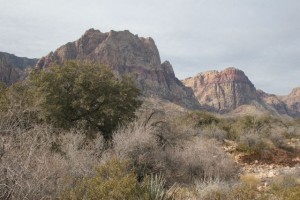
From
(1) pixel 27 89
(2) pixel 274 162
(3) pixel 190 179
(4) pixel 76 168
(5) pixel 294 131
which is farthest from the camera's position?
(5) pixel 294 131

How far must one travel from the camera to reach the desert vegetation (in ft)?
30.8

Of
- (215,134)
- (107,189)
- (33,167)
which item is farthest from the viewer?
(215,134)

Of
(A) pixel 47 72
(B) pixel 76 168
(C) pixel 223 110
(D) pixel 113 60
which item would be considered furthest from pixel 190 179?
(C) pixel 223 110

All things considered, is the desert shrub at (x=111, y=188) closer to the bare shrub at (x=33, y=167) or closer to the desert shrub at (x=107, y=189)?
the desert shrub at (x=107, y=189)

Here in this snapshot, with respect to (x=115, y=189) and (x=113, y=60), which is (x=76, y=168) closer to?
(x=115, y=189)

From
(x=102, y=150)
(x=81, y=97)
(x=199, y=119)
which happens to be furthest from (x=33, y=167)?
(x=199, y=119)

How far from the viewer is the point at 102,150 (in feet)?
55.5

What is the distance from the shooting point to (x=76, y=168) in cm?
1223

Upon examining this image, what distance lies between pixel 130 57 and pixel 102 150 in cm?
13561

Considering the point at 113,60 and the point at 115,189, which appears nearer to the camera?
the point at 115,189

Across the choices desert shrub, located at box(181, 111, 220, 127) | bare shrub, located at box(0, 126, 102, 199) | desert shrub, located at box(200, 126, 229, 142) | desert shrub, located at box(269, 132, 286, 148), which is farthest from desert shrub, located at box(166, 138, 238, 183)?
desert shrub, located at box(181, 111, 220, 127)

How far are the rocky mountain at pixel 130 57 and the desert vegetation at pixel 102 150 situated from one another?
10603 cm

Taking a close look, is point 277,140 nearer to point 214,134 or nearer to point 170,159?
point 214,134

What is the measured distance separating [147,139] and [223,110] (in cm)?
18478
